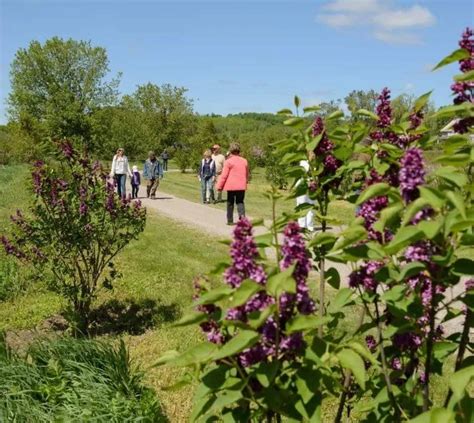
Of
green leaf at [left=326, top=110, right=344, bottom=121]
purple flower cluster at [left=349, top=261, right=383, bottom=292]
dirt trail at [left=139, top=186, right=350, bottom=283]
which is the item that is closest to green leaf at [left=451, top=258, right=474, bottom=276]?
purple flower cluster at [left=349, top=261, right=383, bottom=292]

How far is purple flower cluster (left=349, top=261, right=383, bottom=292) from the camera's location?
6.07 ft

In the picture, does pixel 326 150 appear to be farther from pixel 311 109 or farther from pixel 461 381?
pixel 461 381

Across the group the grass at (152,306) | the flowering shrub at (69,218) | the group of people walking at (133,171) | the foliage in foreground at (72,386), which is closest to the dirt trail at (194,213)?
the group of people walking at (133,171)

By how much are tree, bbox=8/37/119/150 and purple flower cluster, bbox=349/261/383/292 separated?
58.9m

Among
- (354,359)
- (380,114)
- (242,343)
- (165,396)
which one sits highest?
(380,114)

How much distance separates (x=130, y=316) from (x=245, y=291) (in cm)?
524

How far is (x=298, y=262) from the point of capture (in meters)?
1.56

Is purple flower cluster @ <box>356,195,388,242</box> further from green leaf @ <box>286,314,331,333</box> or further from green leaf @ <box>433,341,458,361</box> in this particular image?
green leaf @ <box>433,341,458,361</box>

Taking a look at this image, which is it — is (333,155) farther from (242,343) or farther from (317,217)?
(242,343)

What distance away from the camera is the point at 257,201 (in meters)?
20.1

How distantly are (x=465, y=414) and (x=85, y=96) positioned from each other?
A: 63043mm

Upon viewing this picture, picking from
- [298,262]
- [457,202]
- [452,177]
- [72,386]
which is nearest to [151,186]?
[72,386]

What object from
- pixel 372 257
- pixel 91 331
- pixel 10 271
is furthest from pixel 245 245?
pixel 10 271

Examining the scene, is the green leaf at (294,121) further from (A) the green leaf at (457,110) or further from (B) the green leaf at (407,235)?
(B) the green leaf at (407,235)
